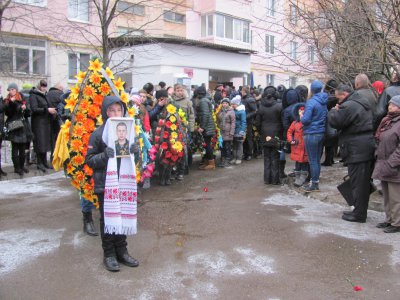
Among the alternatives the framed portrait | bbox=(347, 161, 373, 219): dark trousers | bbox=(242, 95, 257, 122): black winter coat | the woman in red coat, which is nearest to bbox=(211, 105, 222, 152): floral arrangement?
bbox=(242, 95, 257, 122): black winter coat

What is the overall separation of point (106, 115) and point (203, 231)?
2.16 meters

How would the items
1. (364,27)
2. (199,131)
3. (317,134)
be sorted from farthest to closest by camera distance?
1. (199,131)
2. (317,134)
3. (364,27)

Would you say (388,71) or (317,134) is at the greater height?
(388,71)

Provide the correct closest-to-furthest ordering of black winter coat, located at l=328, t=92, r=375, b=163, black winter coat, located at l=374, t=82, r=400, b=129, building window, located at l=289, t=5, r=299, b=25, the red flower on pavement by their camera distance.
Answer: black winter coat, located at l=328, t=92, r=375, b=163
black winter coat, located at l=374, t=82, r=400, b=129
building window, located at l=289, t=5, r=299, b=25
the red flower on pavement

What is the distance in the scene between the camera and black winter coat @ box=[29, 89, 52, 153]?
31.4 ft

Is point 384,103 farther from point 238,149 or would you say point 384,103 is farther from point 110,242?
point 238,149

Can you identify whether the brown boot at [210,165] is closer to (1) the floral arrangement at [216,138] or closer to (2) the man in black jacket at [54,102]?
(1) the floral arrangement at [216,138]

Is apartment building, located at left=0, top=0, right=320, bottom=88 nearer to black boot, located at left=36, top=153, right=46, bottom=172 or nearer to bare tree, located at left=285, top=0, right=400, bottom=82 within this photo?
black boot, located at left=36, top=153, right=46, bottom=172

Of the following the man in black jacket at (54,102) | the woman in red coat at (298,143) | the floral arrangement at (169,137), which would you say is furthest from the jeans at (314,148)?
the man in black jacket at (54,102)

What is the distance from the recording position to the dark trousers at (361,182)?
19.6 feet

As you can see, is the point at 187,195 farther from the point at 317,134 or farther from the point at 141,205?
the point at 317,134

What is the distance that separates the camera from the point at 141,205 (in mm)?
7086

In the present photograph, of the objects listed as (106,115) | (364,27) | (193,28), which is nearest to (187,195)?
(106,115)

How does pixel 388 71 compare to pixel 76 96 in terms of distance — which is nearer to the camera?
pixel 76 96
